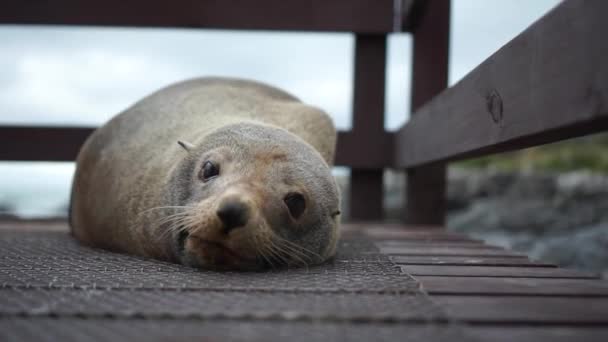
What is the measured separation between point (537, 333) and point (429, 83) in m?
3.16

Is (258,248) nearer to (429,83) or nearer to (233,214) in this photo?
(233,214)

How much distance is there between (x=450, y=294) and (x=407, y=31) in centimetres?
314

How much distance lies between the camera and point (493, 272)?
2.26m

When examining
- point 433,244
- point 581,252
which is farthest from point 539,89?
point 581,252

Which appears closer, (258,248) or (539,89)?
(539,89)

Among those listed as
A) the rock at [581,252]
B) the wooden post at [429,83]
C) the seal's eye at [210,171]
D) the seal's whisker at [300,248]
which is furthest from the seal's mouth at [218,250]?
the rock at [581,252]

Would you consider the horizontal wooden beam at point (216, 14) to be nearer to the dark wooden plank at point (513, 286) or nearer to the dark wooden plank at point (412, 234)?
the dark wooden plank at point (412, 234)

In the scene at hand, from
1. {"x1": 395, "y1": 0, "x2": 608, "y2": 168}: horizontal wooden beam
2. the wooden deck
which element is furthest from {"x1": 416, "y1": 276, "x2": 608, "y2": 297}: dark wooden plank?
{"x1": 395, "y1": 0, "x2": 608, "y2": 168}: horizontal wooden beam

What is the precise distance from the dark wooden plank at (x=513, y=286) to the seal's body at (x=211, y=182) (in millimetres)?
574

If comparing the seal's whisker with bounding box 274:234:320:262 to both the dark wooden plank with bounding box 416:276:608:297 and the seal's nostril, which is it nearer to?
the seal's nostril

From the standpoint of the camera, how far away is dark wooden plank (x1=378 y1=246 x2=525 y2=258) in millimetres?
2782

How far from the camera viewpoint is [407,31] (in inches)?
179

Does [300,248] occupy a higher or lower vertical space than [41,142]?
lower

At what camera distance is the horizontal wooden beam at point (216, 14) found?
4.33 metres
